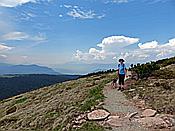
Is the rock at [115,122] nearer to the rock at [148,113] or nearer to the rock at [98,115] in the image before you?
the rock at [98,115]

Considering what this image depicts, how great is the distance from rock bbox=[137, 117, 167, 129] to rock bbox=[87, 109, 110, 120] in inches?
81.8

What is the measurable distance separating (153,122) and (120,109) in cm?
336

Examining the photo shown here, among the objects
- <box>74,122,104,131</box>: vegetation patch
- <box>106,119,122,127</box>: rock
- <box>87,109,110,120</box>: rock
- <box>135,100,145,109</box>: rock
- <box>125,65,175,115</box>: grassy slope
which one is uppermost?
<box>125,65,175,115</box>: grassy slope

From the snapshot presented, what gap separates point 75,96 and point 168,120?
10807mm

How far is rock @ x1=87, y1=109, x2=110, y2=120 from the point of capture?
68.3 feet

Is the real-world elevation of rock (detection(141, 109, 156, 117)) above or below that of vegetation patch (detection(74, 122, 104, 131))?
above

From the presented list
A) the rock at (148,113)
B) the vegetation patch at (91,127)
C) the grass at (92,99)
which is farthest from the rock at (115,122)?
the grass at (92,99)

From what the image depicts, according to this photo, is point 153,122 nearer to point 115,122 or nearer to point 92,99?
point 115,122

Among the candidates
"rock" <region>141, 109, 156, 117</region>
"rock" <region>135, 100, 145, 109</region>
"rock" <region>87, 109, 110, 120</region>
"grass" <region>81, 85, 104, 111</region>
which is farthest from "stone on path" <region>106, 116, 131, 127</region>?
"rock" <region>135, 100, 145, 109</region>

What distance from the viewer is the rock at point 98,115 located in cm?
2081

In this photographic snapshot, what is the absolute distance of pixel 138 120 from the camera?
20.2m

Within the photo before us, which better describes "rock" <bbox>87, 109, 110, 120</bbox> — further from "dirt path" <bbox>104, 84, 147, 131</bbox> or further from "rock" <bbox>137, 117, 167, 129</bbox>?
"rock" <bbox>137, 117, 167, 129</bbox>

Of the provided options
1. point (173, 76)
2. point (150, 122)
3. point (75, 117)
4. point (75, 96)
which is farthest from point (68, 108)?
point (173, 76)

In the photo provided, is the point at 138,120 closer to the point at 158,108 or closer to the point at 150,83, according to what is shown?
the point at 158,108
